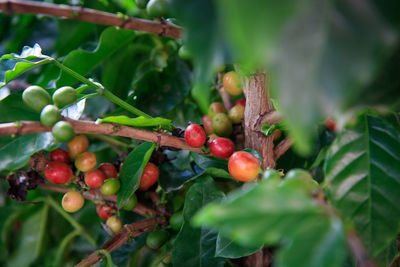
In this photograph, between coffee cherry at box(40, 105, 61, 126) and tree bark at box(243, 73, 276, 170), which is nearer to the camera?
coffee cherry at box(40, 105, 61, 126)

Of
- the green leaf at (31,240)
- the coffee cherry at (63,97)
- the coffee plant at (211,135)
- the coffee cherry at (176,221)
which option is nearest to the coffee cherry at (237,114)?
the coffee plant at (211,135)

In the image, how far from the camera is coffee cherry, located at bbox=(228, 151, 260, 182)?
0.55 m

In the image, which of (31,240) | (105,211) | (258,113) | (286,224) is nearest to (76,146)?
(105,211)

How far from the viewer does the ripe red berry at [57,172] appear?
622 mm

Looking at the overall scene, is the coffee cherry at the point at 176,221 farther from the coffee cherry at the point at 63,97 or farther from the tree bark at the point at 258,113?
the coffee cherry at the point at 63,97

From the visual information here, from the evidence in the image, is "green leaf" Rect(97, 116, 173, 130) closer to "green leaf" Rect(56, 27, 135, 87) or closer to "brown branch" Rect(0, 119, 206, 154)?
"brown branch" Rect(0, 119, 206, 154)

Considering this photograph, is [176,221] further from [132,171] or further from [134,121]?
[134,121]

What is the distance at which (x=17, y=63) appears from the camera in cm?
61

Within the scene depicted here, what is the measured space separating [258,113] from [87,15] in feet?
1.10

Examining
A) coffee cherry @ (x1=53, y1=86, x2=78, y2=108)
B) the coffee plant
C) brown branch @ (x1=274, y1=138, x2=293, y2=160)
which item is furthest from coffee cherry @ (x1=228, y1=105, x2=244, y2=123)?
coffee cherry @ (x1=53, y1=86, x2=78, y2=108)

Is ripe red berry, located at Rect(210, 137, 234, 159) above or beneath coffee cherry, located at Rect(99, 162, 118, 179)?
above

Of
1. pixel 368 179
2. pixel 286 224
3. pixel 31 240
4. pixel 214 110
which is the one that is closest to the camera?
pixel 286 224

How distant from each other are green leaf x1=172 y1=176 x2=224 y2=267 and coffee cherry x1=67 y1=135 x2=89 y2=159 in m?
0.23

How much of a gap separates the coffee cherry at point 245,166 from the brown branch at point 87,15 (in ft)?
0.97
